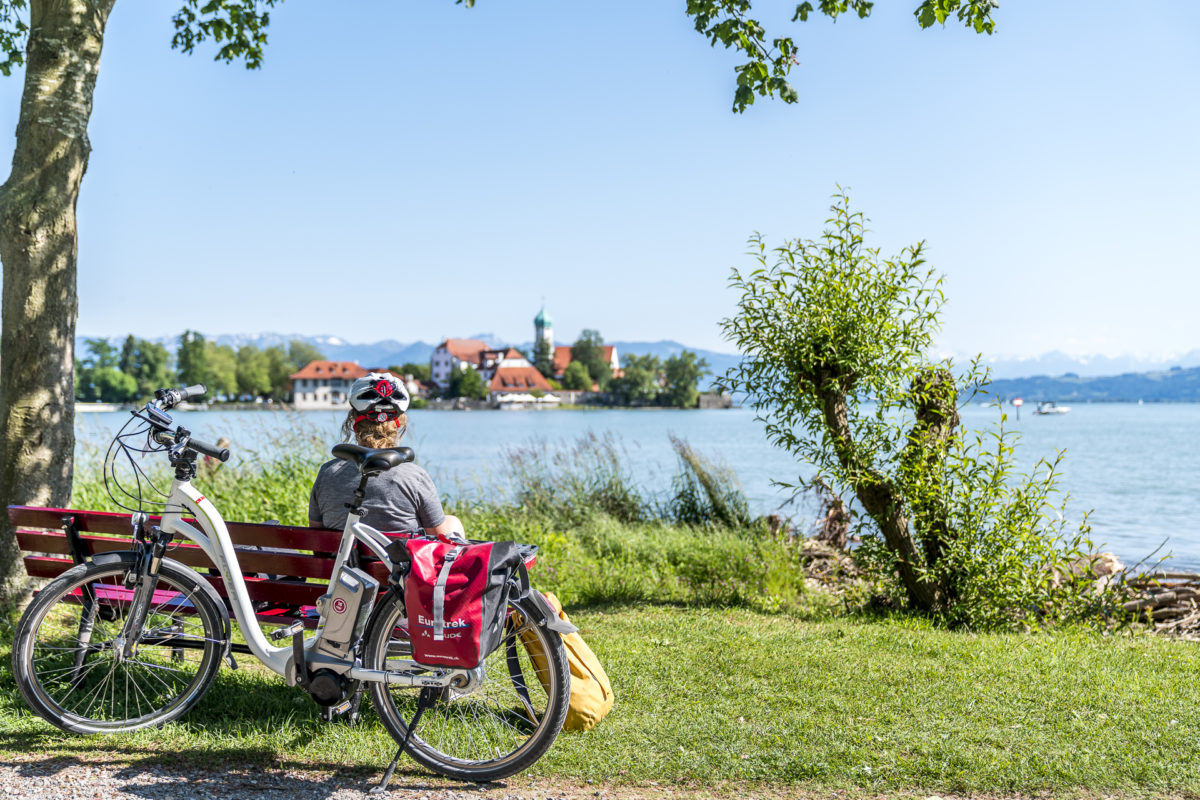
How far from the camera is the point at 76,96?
6.04m

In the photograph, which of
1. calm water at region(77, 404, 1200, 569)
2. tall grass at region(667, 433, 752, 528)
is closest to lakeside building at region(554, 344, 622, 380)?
calm water at region(77, 404, 1200, 569)

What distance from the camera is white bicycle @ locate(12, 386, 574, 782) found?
12.6 feet

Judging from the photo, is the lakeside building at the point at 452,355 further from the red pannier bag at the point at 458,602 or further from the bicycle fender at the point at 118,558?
the red pannier bag at the point at 458,602

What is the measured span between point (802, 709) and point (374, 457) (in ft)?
8.23

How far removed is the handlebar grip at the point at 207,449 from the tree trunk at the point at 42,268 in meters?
2.43

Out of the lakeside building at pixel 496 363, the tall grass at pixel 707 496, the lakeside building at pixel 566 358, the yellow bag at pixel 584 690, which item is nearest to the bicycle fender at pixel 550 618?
the yellow bag at pixel 584 690

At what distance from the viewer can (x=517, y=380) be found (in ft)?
431

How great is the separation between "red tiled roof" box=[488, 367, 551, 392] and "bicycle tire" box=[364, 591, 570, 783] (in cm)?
12086

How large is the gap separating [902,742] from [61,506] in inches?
206

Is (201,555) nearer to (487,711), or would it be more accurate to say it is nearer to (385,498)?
(385,498)

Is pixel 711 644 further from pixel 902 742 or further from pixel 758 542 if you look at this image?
pixel 758 542

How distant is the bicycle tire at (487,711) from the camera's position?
12.4 ft

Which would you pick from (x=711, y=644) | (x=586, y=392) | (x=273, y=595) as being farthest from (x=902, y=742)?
(x=586, y=392)

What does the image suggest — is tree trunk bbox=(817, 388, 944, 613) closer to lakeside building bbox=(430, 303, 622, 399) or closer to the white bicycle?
the white bicycle
